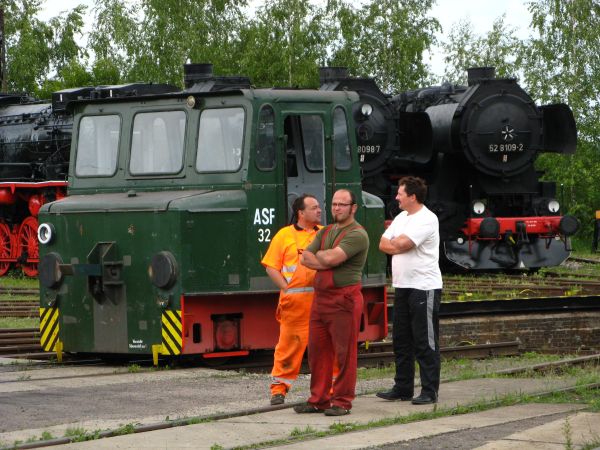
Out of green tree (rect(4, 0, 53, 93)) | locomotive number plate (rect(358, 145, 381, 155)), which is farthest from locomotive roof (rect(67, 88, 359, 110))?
green tree (rect(4, 0, 53, 93))

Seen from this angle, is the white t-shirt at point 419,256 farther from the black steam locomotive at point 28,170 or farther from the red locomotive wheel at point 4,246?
the red locomotive wheel at point 4,246

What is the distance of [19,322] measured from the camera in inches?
669

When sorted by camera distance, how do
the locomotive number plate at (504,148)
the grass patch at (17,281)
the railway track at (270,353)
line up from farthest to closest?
1. the locomotive number plate at (504,148)
2. the grass patch at (17,281)
3. the railway track at (270,353)

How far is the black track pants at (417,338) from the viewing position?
10047 millimetres

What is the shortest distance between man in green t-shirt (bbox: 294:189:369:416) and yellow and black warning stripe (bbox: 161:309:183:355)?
2675 mm

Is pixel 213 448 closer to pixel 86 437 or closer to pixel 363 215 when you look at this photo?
pixel 86 437

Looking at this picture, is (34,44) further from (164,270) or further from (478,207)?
(164,270)

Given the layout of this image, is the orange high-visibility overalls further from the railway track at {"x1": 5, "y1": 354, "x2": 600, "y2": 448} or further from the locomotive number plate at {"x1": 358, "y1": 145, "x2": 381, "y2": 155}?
the locomotive number plate at {"x1": 358, "y1": 145, "x2": 381, "y2": 155}

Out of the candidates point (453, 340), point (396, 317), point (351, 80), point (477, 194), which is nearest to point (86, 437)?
point (396, 317)

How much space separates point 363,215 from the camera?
1339 centimetres

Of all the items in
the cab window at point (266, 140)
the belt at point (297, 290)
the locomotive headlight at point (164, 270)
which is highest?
the cab window at point (266, 140)

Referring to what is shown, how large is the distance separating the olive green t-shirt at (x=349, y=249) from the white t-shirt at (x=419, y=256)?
530 mm

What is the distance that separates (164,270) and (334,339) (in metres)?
2.91

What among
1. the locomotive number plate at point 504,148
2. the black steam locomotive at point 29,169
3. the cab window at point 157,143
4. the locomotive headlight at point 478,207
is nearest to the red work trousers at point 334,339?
the cab window at point 157,143
